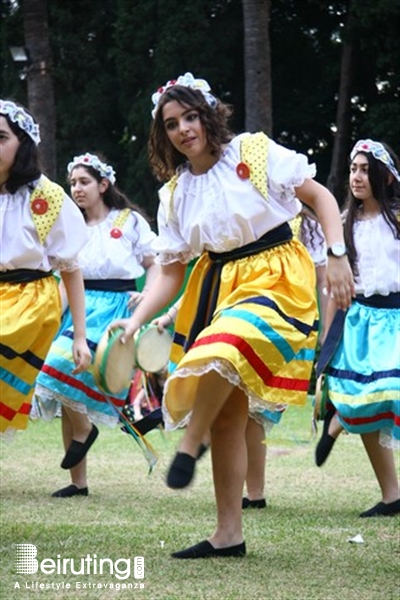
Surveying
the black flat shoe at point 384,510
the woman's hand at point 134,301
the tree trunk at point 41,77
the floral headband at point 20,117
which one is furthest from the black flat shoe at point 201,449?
the tree trunk at point 41,77

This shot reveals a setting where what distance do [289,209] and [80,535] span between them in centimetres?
164

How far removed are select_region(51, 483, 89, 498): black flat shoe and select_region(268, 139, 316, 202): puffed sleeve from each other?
9.06 ft

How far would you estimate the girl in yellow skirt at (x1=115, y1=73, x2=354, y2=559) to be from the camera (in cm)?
430

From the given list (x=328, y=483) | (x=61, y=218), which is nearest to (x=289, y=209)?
(x=61, y=218)

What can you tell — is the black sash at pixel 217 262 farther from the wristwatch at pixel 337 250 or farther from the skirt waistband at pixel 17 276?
the skirt waistband at pixel 17 276

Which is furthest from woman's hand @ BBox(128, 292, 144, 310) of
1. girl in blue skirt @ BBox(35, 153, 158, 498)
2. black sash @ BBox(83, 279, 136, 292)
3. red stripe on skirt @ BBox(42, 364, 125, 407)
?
red stripe on skirt @ BBox(42, 364, 125, 407)

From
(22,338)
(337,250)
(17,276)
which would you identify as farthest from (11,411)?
(337,250)

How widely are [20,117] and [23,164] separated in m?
0.20

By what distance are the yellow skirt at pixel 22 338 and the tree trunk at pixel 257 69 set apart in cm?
973

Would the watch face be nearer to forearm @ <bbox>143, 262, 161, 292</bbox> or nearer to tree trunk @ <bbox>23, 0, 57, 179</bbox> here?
forearm @ <bbox>143, 262, 161, 292</bbox>

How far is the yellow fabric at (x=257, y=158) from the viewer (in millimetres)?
4590

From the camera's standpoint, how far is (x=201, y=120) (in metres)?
4.71

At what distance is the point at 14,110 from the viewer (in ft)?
16.7

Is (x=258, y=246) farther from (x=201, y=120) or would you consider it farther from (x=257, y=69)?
(x=257, y=69)
